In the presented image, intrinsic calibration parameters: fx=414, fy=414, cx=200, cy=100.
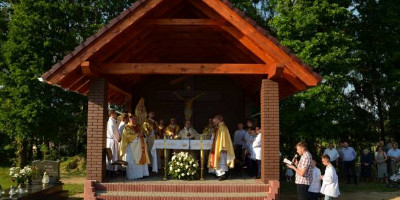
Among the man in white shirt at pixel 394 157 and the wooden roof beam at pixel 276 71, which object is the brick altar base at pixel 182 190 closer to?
the wooden roof beam at pixel 276 71

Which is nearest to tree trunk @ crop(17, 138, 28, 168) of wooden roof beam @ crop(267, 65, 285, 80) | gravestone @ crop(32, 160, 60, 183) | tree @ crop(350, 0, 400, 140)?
gravestone @ crop(32, 160, 60, 183)

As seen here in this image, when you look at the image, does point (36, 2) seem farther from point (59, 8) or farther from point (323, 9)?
point (323, 9)

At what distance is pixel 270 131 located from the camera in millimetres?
10211

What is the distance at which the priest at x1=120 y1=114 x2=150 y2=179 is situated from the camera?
11258 mm

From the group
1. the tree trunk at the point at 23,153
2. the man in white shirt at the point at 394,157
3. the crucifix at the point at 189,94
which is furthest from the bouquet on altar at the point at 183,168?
the tree trunk at the point at 23,153

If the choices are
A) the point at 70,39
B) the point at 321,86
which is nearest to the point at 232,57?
the point at 321,86

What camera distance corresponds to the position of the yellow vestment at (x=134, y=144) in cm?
1130

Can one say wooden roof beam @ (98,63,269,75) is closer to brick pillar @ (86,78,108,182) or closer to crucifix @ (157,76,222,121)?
brick pillar @ (86,78,108,182)

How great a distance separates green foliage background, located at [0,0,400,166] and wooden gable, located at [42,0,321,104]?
11.9 metres

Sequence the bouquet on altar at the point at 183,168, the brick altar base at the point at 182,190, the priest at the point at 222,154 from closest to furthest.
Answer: the brick altar base at the point at 182,190, the bouquet on altar at the point at 183,168, the priest at the point at 222,154

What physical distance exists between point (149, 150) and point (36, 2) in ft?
51.3

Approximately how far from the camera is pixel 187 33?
454 inches

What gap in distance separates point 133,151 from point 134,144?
0.19 m

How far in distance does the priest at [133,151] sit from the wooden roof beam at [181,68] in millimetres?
1746
